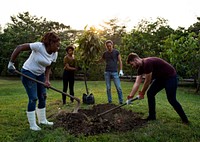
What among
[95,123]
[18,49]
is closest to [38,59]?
[18,49]

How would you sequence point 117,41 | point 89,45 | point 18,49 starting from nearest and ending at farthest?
point 18,49 → point 89,45 → point 117,41

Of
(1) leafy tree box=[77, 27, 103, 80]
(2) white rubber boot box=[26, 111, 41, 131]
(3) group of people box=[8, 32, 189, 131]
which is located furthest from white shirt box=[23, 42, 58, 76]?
(1) leafy tree box=[77, 27, 103, 80]

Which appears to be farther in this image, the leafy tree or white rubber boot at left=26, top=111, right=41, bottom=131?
the leafy tree

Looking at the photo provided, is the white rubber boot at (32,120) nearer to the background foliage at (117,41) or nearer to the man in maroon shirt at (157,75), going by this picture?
the man in maroon shirt at (157,75)

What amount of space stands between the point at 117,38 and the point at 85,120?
26068 millimetres

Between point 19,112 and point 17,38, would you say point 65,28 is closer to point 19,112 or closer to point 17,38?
point 17,38

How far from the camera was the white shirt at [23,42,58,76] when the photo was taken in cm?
416

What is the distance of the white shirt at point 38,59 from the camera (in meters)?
4.16

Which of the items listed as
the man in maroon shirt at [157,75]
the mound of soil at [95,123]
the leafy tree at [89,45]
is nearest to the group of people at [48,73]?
the man in maroon shirt at [157,75]

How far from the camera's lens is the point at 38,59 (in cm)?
420

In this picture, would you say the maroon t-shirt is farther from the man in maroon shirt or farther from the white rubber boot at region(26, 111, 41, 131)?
the white rubber boot at region(26, 111, 41, 131)

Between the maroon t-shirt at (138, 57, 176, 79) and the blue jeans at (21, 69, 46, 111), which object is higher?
the maroon t-shirt at (138, 57, 176, 79)

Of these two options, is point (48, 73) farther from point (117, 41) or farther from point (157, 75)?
point (117, 41)

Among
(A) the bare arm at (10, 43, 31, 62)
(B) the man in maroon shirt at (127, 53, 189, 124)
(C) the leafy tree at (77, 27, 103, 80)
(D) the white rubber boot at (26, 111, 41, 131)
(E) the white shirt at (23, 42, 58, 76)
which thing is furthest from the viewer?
(C) the leafy tree at (77, 27, 103, 80)
